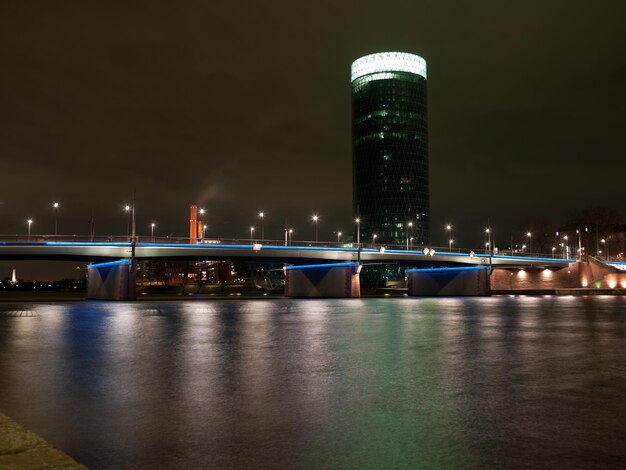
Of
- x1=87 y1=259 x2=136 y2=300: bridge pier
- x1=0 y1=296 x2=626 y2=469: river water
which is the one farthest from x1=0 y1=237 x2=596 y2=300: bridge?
x1=0 y1=296 x2=626 y2=469: river water

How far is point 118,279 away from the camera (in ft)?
268

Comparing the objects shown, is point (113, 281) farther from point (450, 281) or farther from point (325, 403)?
point (325, 403)

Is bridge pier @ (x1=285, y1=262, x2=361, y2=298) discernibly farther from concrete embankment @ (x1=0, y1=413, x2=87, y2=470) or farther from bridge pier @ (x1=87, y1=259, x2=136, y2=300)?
concrete embankment @ (x1=0, y1=413, x2=87, y2=470)

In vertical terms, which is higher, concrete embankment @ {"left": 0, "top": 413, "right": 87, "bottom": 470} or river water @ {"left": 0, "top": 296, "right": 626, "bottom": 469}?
concrete embankment @ {"left": 0, "top": 413, "right": 87, "bottom": 470}

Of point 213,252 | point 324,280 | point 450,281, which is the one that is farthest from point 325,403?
point 450,281

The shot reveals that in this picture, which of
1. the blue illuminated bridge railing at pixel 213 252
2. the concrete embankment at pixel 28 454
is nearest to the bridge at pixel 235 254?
the blue illuminated bridge railing at pixel 213 252

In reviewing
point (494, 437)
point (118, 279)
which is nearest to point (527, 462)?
point (494, 437)

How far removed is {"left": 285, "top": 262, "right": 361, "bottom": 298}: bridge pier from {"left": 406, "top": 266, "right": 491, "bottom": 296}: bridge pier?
1972cm

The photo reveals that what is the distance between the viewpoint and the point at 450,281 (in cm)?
11469

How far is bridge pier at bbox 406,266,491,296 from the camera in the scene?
363 ft

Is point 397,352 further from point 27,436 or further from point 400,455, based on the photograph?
point 27,436

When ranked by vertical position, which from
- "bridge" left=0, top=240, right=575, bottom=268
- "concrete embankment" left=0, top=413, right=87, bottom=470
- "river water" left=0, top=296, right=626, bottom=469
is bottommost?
"river water" left=0, top=296, right=626, bottom=469

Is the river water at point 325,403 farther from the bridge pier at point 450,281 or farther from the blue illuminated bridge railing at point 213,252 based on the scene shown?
the bridge pier at point 450,281

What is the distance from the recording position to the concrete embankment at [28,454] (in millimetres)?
Result: 6379
